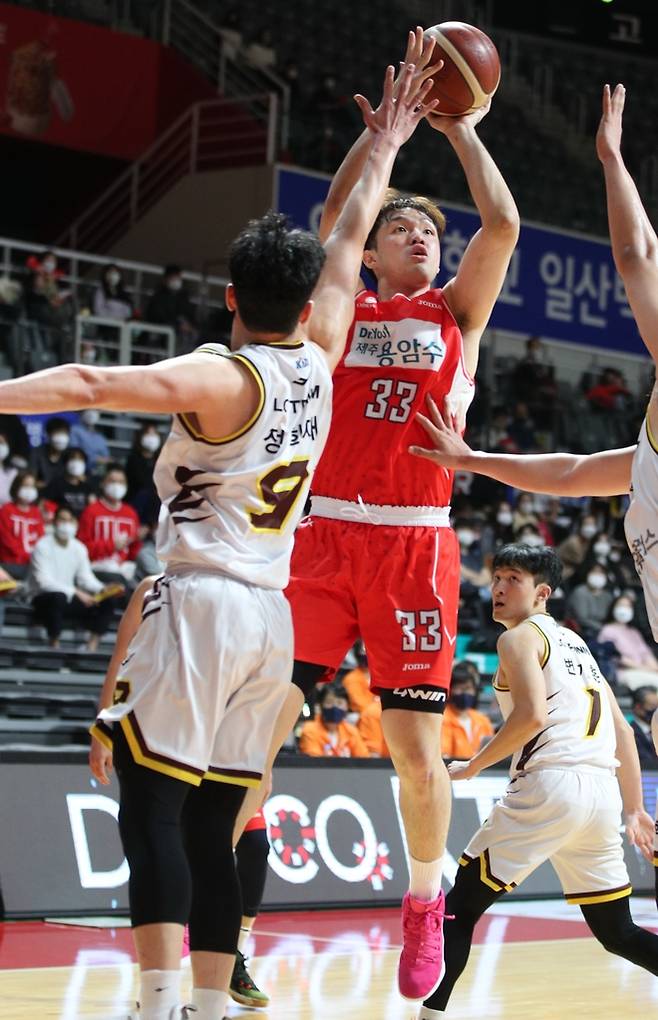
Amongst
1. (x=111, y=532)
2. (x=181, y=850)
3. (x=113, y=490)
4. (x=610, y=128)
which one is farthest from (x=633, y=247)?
(x=113, y=490)

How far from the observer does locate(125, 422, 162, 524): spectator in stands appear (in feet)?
41.9

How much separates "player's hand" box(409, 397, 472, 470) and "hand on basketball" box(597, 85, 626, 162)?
988 millimetres

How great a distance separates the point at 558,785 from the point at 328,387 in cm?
192

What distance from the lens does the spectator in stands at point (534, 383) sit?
60.3 ft

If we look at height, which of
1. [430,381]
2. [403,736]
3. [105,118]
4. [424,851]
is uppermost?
[105,118]

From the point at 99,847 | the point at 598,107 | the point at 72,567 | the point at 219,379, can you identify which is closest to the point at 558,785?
the point at 219,379

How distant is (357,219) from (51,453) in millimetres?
8978

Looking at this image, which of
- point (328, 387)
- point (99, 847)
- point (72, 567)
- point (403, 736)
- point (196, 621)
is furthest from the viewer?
point (72, 567)

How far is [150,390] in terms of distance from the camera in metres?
3.29

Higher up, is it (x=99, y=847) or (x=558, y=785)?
A: (x=558, y=785)

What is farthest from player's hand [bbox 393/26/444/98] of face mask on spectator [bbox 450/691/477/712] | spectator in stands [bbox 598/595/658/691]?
spectator in stands [bbox 598/595/658/691]

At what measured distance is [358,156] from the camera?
16.1ft

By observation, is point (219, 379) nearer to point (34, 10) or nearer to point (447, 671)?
point (447, 671)

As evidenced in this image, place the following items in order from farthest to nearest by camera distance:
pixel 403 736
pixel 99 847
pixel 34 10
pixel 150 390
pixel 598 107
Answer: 1. pixel 598 107
2. pixel 34 10
3. pixel 99 847
4. pixel 403 736
5. pixel 150 390
